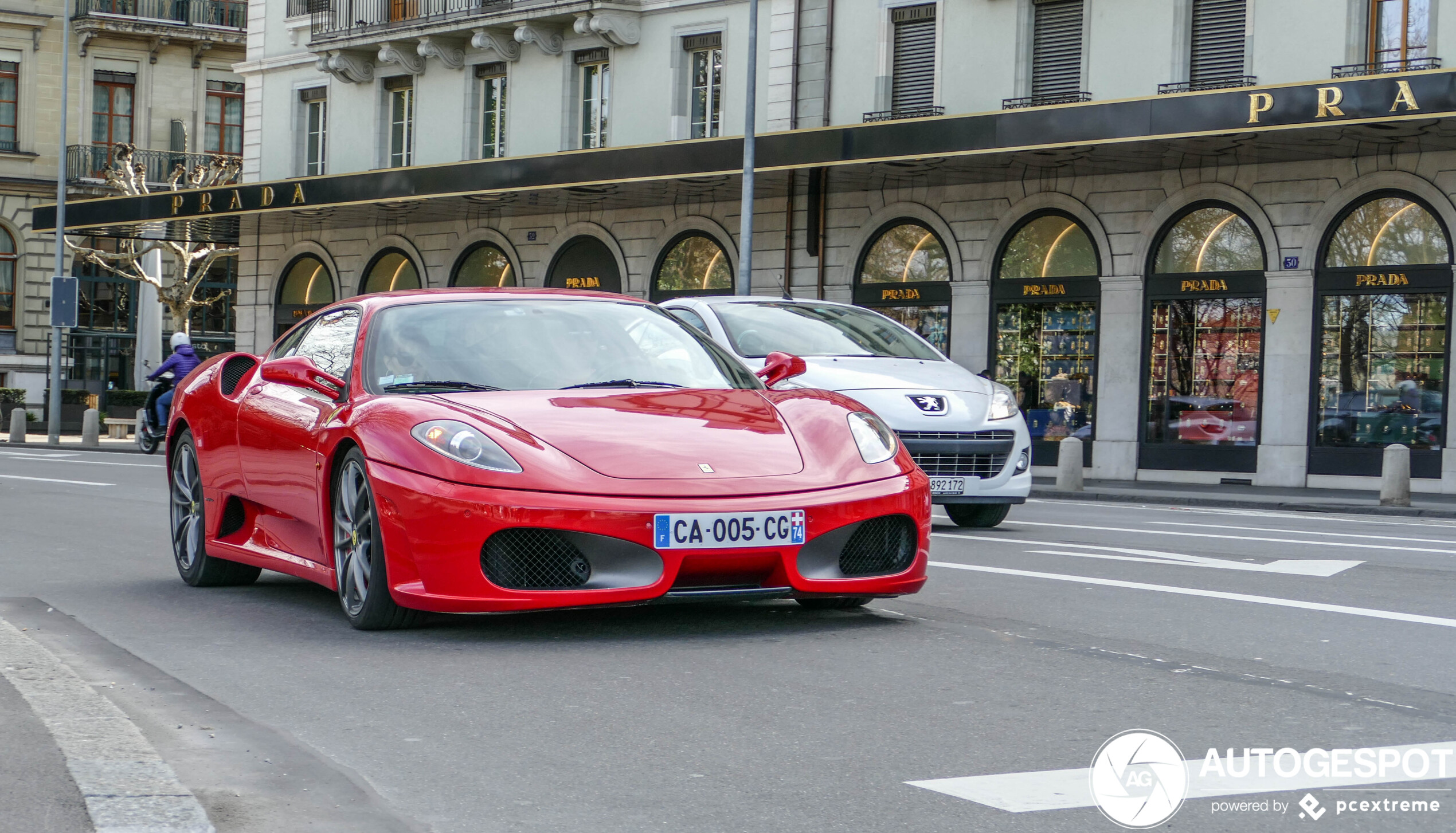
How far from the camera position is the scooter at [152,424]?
26.5 m

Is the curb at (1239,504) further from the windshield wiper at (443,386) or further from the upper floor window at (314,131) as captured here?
the upper floor window at (314,131)

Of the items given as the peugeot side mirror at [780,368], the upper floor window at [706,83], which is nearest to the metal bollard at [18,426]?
the upper floor window at [706,83]

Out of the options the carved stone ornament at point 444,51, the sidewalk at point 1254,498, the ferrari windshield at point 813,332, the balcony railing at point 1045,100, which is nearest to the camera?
the ferrari windshield at point 813,332

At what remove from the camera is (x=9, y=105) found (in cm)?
5238

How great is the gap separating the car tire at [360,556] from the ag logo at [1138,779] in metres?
2.85

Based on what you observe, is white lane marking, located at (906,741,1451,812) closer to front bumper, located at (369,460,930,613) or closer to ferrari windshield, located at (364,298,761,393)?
front bumper, located at (369,460,930,613)

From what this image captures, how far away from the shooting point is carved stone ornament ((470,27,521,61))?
113 ft

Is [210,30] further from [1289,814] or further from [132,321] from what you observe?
[1289,814]

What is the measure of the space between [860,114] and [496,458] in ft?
78.5

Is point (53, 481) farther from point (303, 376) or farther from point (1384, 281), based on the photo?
point (1384, 281)

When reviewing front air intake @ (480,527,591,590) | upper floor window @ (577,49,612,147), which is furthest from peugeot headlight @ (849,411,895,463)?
upper floor window @ (577,49,612,147)

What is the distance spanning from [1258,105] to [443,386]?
1675 centimetres

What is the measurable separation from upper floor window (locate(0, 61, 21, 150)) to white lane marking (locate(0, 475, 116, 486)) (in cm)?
3651

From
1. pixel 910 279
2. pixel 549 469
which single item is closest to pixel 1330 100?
pixel 910 279
